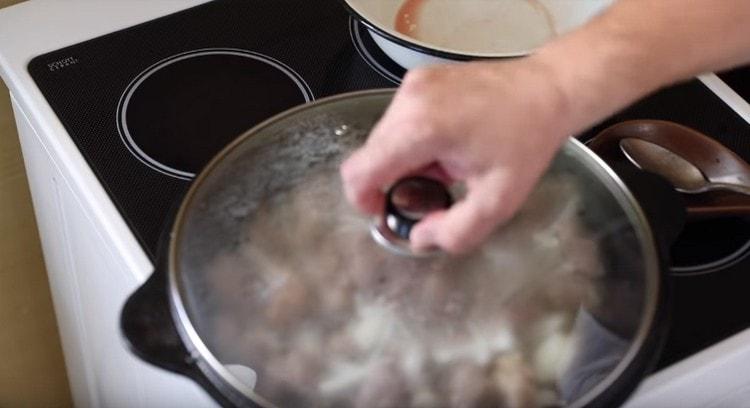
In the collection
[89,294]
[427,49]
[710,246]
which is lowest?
[89,294]

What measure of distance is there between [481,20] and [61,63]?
0.37 metres

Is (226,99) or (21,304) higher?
(226,99)

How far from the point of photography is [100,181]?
2.35ft

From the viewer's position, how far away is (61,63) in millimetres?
811

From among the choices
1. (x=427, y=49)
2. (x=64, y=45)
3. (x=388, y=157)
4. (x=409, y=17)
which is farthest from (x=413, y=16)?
(x=388, y=157)

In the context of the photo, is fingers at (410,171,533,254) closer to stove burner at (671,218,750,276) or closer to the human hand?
the human hand

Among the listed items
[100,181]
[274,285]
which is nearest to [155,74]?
[100,181]

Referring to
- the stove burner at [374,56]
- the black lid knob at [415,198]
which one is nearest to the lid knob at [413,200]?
the black lid knob at [415,198]

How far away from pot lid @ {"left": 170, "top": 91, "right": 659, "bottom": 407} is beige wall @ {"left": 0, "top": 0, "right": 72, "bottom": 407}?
0.46 m

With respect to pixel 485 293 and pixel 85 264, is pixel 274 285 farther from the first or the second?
pixel 85 264

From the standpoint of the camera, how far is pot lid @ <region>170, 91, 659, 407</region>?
532mm

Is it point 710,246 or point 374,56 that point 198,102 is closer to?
point 374,56

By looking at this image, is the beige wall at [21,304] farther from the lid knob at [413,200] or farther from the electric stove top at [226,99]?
the lid knob at [413,200]

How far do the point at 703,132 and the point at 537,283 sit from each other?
315 millimetres
